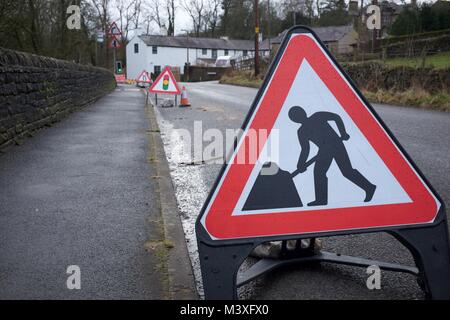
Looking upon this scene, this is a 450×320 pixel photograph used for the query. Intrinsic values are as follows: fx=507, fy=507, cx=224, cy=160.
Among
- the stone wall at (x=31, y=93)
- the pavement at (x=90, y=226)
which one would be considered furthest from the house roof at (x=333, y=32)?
the pavement at (x=90, y=226)

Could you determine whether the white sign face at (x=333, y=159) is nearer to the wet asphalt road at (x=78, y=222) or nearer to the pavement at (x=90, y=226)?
the pavement at (x=90, y=226)

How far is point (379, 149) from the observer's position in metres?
2.71

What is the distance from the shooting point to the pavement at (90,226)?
9.95 ft

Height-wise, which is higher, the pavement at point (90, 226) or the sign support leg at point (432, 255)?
the sign support leg at point (432, 255)

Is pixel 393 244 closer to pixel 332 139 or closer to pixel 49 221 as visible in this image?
pixel 332 139

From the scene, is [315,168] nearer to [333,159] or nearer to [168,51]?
[333,159]

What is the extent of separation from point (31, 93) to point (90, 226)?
5902mm

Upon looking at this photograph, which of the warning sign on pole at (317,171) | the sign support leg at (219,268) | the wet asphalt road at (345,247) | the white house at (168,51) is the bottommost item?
the wet asphalt road at (345,247)

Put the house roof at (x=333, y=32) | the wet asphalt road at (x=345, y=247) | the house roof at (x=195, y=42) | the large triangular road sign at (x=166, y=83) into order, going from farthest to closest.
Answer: the house roof at (x=195, y=42) < the house roof at (x=333, y=32) < the large triangular road sign at (x=166, y=83) < the wet asphalt road at (x=345, y=247)

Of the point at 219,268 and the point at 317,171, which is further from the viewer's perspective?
the point at 317,171

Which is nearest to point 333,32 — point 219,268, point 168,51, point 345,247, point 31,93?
point 168,51

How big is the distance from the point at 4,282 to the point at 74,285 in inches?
16.7

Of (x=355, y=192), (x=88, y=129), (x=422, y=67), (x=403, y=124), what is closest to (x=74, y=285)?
(x=355, y=192)

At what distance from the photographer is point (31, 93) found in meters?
9.27
